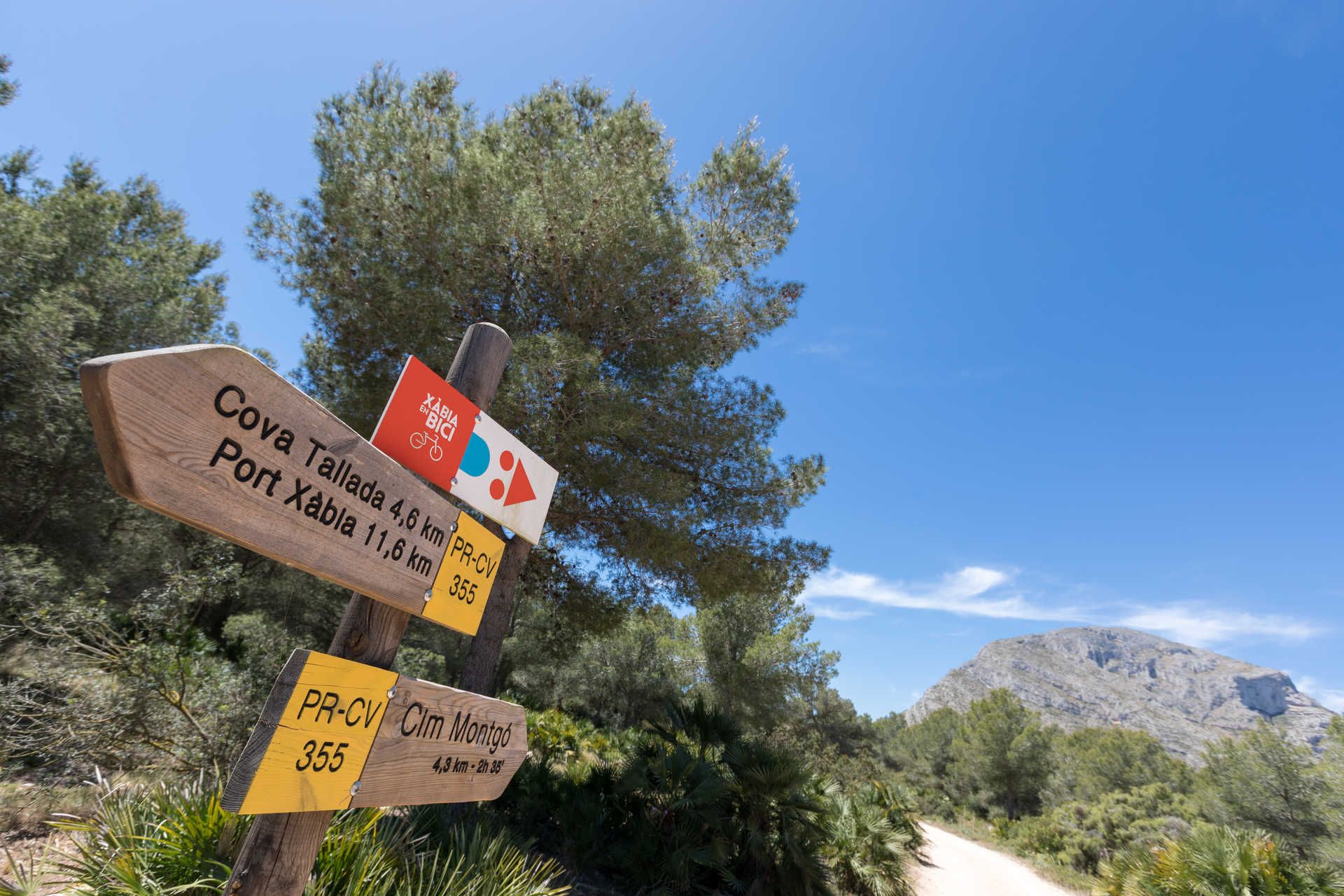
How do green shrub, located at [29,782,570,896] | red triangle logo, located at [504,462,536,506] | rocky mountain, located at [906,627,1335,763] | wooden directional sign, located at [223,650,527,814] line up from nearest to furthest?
→ wooden directional sign, located at [223,650,527,814]
red triangle logo, located at [504,462,536,506]
green shrub, located at [29,782,570,896]
rocky mountain, located at [906,627,1335,763]

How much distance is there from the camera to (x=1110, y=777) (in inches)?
1207

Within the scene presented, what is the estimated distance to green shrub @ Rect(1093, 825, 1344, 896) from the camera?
705 centimetres

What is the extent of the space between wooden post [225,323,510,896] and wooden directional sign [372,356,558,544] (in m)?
0.28

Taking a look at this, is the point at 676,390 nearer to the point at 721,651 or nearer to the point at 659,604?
the point at 659,604

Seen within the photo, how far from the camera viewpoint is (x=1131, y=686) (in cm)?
15600

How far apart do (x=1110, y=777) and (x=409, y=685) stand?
4279 centimetres

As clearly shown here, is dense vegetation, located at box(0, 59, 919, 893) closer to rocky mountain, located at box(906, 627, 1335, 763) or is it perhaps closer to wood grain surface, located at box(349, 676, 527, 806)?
wood grain surface, located at box(349, 676, 527, 806)

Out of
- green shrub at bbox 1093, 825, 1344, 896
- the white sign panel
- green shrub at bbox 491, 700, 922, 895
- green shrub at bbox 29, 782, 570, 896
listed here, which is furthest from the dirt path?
the white sign panel

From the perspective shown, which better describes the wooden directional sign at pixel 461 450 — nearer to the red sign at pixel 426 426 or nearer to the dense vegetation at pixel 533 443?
the red sign at pixel 426 426

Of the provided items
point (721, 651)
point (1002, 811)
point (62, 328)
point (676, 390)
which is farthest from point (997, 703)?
point (62, 328)

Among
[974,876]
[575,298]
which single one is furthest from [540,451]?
[974,876]

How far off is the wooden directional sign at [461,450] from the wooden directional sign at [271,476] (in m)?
0.12

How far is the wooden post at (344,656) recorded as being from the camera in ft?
5.53

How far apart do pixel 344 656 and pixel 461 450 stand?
0.85 metres
